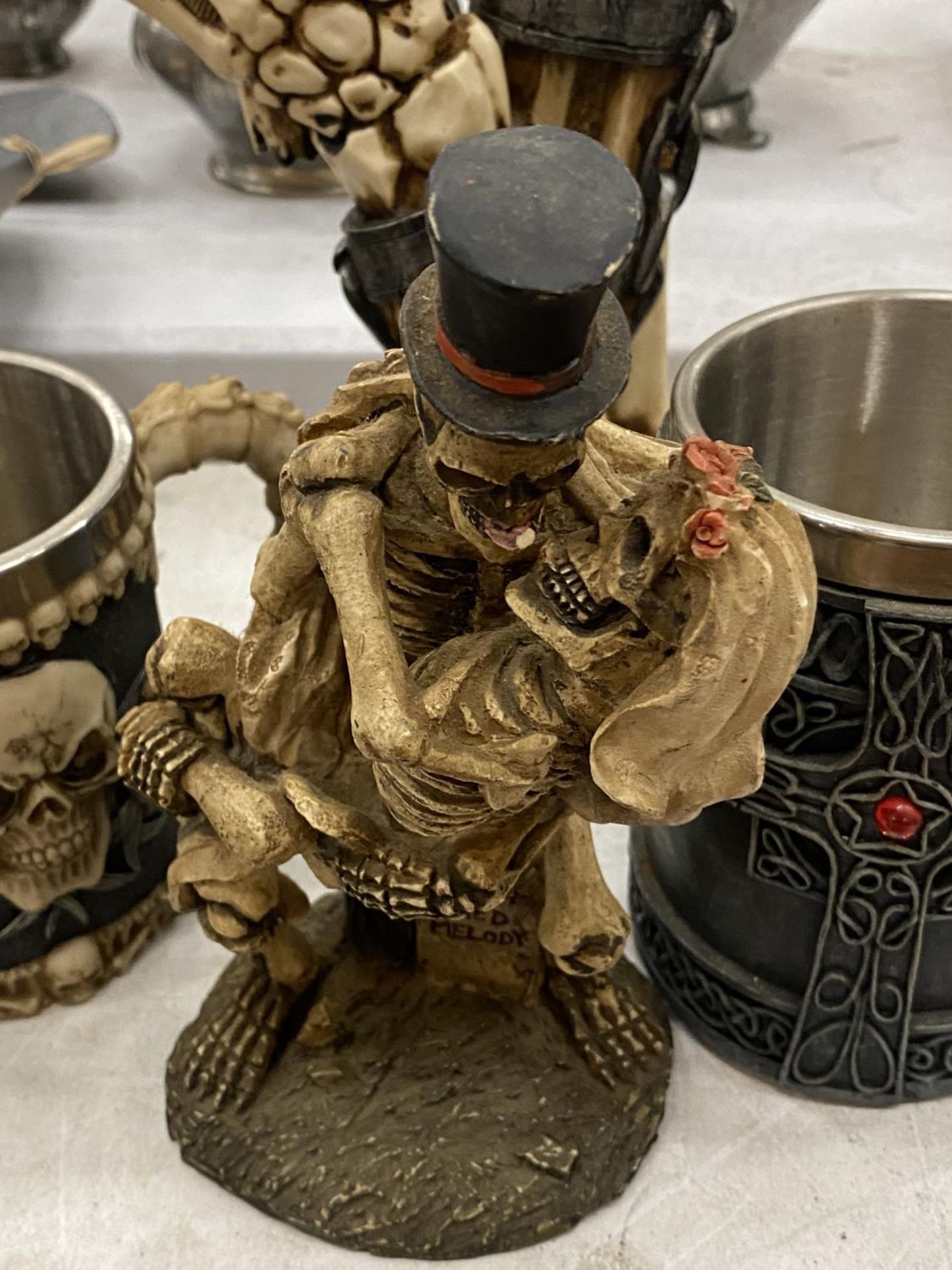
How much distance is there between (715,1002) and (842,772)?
169 mm

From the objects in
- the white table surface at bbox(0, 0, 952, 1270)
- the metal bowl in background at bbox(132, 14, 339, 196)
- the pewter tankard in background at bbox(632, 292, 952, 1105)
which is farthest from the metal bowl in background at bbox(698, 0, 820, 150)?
the pewter tankard in background at bbox(632, 292, 952, 1105)

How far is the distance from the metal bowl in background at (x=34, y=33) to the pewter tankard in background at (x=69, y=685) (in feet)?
3.05

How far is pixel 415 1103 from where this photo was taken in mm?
622

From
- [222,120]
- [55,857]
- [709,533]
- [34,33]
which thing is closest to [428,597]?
[709,533]

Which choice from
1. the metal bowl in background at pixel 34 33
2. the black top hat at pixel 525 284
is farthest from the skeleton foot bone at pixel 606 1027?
the metal bowl in background at pixel 34 33

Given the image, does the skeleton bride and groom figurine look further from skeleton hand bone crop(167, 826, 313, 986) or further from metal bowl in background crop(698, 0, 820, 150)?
metal bowl in background crop(698, 0, 820, 150)

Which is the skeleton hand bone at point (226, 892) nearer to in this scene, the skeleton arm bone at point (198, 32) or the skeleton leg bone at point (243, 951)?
the skeleton leg bone at point (243, 951)

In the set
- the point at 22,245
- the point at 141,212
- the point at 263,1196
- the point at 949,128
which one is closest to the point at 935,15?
the point at 949,128

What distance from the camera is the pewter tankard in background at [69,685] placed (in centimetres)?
61

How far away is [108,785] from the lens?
2.27 feet

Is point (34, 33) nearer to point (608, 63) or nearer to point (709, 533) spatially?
point (608, 63)

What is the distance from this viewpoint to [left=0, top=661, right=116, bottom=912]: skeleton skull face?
24.5 inches

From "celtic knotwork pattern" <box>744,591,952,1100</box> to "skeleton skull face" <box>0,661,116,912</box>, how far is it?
309mm

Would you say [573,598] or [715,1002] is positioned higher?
[573,598]
